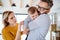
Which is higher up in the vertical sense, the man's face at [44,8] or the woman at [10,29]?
the man's face at [44,8]

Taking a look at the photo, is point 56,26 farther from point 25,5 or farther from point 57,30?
point 25,5

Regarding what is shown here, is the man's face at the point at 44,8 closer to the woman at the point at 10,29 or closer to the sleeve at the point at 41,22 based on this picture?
the sleeve at the point at 41,22

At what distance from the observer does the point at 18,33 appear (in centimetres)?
143

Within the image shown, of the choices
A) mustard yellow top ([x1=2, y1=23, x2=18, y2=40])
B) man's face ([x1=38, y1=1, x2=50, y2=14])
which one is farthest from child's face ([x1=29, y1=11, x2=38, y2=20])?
→ mustard yellow top ([x1=2, y1=23, x2=18, y2=40])

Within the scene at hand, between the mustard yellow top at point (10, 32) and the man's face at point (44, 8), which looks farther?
the mustard yellow top at point (10, 32)

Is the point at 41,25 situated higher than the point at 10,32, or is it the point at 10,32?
the point at 41,25

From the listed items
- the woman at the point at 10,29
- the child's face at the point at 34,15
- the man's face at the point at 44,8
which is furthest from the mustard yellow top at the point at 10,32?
the man's face at the point at 44,8

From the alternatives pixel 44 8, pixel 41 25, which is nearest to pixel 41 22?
pixel 41 25

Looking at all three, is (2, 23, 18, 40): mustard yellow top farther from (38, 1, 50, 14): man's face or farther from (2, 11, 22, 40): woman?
(38, 1, 50, 14): man's face

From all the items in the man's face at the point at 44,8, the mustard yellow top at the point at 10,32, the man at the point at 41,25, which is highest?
the man's face at the point at 44,8

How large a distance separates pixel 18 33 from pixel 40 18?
0.32 meters

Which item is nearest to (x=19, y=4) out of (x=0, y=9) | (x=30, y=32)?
(x=0, y=9)

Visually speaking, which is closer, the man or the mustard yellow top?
the man

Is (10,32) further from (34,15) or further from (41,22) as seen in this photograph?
(41,22)
